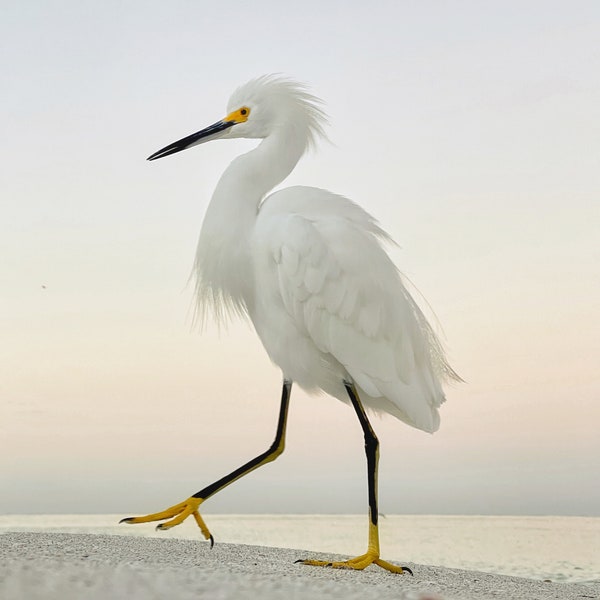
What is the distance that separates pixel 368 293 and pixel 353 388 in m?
0.60

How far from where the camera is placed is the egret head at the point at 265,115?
5598 millimetres

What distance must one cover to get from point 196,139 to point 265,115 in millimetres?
525

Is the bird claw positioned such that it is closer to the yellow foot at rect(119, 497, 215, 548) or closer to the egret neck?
the yellow foot at rect(119, 497, 215, 548)

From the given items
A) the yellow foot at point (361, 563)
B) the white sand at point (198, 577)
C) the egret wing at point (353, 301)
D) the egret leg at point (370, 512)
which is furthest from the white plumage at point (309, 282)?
the white sand at point (198, 577)

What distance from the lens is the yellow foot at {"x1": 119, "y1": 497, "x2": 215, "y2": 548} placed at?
452cm

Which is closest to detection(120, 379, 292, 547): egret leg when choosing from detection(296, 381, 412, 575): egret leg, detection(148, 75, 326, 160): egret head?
detection(296, 381, 412, 575): egret leg

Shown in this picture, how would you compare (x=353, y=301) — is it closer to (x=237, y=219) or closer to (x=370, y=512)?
(x=237, y=219)

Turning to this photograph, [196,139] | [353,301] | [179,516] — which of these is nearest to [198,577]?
[179,516]

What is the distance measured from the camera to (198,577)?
3.23 metres

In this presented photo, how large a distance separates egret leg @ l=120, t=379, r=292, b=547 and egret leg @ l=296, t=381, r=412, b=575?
0.44 m

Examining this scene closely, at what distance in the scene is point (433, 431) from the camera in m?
5.16

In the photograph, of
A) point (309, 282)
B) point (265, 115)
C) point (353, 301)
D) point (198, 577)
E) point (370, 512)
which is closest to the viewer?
point (198, 577)

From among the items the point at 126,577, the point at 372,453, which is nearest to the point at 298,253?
the point at 372,453

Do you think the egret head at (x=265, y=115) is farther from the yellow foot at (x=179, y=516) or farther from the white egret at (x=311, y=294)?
the yellow foot at (x=179, y=516)
